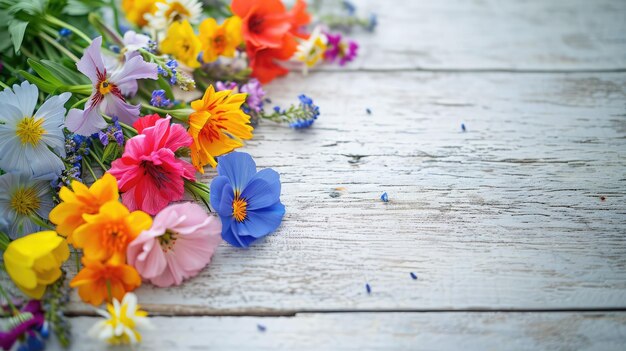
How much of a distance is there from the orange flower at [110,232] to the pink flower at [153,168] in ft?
0.22

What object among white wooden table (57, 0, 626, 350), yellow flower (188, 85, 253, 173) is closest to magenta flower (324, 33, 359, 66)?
white wooden table (57, 0, 626, 350)

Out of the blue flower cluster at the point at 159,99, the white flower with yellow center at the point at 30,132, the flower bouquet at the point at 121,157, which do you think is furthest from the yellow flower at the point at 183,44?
the white flower with yellow center at the point at 30,132

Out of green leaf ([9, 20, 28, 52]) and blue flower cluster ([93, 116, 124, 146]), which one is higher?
green leaf ([9, 20, 28, 52])

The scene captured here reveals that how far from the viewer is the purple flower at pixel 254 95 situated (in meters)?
0.94

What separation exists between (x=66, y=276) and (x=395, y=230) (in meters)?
0.41

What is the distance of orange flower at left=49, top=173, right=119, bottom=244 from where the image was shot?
0.66m

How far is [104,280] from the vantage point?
2.15 ft

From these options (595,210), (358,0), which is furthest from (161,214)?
(358,0)

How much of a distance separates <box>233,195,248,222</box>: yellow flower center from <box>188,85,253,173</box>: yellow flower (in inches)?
2.2

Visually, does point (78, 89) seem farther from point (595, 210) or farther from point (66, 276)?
point (595, 210)

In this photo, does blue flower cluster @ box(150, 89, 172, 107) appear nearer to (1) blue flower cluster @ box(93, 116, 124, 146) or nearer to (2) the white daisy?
(1) blue flower cluster @ box(93, 116, 124, 146)

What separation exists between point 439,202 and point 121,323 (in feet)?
1.45

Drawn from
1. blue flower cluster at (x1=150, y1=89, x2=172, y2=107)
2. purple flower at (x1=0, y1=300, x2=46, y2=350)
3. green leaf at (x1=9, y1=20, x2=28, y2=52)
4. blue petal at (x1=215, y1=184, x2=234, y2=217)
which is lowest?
purple flower at (x1=0, y1=300, x2=46, y2=350)

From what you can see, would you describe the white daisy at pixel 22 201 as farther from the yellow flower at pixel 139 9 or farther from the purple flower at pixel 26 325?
the yellow flower at pixel 139 9
